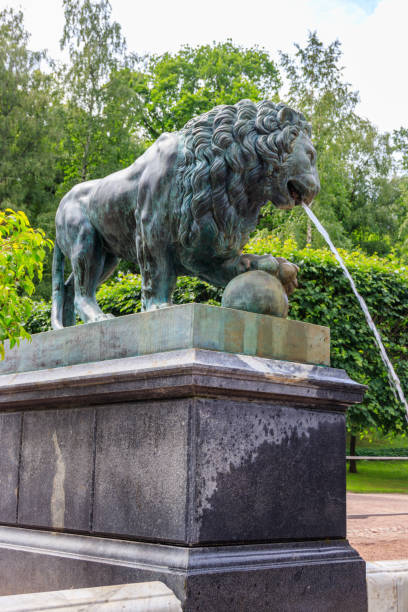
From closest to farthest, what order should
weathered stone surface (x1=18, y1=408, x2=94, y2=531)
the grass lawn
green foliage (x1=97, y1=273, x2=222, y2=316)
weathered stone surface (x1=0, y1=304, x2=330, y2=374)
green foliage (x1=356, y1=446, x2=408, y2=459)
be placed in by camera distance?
1. weathered stone surface (x1=0, y1=304, x2=330, y2=374)
2. weathered stone surface (x1=18, y1=408, x2=94, y2=531)
3. green foliage (x1=97, y1=273, x2=222, y2=316)
4. the grass lawn
5. green foliage (x1=356, y1=446, x2=408, y2=459)

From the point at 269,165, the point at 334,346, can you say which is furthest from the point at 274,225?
the point at 269,165

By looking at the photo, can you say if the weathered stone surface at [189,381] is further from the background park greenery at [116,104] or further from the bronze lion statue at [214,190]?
the background park greenery at [116,104]

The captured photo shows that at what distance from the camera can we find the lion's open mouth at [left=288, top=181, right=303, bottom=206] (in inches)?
154

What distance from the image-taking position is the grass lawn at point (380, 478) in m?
15.5

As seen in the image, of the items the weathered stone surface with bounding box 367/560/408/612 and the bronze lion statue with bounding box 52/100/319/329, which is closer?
the weathered stone surface with bounding box 367/560/408/612

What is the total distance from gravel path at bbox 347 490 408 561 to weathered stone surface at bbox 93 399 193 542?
3.71 meters

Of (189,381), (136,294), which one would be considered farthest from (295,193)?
(136,294)

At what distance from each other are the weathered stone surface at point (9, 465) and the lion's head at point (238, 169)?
1.56 metres

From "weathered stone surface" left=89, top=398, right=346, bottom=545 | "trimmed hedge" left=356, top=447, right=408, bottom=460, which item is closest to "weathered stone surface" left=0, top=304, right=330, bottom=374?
"weathered stone surface" left=89, top=398, right=346, bottom=545

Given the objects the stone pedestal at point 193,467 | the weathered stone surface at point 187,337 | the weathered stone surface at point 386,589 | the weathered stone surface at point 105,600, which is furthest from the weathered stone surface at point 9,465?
the weathered stone surface at point 386,589

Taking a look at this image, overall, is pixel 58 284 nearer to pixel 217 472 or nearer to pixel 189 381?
pixel 189 381

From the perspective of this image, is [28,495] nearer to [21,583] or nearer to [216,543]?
[21,583]

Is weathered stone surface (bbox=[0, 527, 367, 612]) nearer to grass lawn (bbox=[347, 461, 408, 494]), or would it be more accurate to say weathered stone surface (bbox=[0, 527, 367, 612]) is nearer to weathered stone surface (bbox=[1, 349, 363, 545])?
weathered stone surface (bbox=[1, 349, 363, 545])

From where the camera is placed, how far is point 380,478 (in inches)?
752
